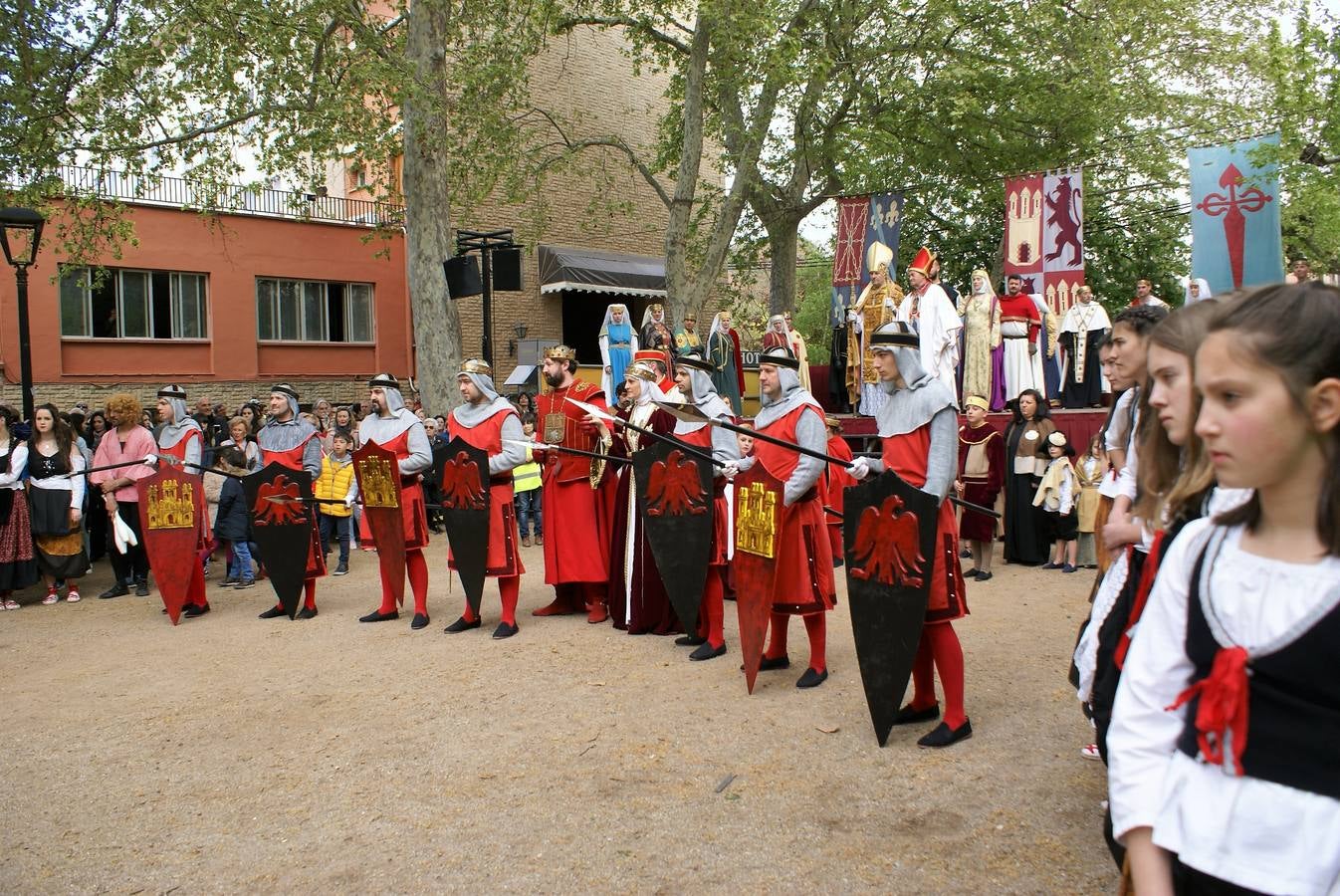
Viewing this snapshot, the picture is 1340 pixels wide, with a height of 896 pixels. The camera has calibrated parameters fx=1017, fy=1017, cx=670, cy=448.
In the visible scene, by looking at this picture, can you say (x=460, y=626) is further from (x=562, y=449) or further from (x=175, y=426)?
(x=175, y=426)

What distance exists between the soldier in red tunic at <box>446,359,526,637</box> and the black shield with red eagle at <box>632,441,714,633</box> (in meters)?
1.15

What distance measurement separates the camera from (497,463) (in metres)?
6.63

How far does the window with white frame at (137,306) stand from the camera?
1761cm

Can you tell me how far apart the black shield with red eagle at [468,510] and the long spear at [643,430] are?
0.78 m

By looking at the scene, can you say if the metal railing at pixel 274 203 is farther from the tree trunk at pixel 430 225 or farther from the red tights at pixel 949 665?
the red tights at pixel 949 665

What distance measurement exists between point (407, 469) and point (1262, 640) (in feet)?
20.6

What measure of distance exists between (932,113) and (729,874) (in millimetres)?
17327

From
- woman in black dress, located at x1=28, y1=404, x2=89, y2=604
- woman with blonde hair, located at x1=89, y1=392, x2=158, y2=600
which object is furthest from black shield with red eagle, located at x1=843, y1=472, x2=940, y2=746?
woman in black dress, located at x1=28, y1=404, x2=89, y2=604

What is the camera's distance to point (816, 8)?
1636 cm

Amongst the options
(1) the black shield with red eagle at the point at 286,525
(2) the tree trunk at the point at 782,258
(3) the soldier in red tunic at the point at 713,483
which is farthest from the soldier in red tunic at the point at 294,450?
(2) the tree trunk at the point at 782,258

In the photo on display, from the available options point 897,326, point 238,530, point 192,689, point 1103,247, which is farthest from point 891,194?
point 192,689

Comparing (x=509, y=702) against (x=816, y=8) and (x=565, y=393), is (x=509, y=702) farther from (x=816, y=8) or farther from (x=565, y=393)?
(x=816, y=8)

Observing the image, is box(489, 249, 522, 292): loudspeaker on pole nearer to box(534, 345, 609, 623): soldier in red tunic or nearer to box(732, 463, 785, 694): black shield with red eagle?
box(534, 345, 609, 623): soldier in red tunic

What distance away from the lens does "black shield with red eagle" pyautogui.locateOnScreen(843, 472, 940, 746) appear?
395cm
